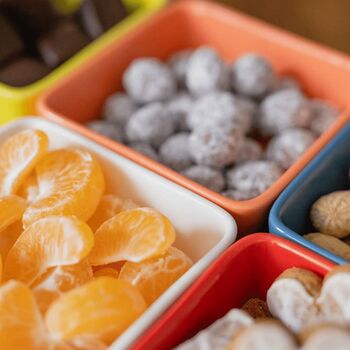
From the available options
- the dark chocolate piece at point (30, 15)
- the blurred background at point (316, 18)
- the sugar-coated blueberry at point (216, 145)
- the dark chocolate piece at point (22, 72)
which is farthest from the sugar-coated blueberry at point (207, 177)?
the blurred background at point (316, 18)

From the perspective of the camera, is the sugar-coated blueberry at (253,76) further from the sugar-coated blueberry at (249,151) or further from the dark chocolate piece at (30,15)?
the dark chocolate piece at (30,15)

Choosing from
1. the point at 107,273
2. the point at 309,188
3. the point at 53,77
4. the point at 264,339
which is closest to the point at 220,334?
the point at 264,339

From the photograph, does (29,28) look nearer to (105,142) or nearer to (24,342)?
(105,142)

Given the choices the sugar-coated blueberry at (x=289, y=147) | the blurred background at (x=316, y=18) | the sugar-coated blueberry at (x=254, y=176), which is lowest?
the blurred background at (x=316, y=18)

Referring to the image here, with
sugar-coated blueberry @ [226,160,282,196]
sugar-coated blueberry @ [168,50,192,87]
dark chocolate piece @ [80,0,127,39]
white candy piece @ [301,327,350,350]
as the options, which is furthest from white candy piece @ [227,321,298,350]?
dark chocolate piece @ [80,0,127,39]

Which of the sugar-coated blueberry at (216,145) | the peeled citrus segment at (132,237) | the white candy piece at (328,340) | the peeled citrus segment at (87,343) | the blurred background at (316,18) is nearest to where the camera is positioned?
the white candy piece at (328,340)

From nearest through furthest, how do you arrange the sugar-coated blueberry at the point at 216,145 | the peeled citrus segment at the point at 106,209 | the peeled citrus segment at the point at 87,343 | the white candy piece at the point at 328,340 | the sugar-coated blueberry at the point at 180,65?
the white candy piece at the point at 328,340 → the peeled citrus segment at the point at 87,343 → the peeled citrus segment at the point at 106,209 → the sugar-coated blueberry at the point at 216,145 → the sugar-coated blueberry at the point at 180,65

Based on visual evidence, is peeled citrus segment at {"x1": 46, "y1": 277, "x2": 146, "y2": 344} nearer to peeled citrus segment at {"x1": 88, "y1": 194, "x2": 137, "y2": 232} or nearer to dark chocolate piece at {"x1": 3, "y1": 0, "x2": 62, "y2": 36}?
peeled citrus segment at {"x1": 88, "y1": 194, "x2": 137, "y2": 232}

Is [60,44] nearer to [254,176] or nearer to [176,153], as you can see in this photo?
[176,153]
